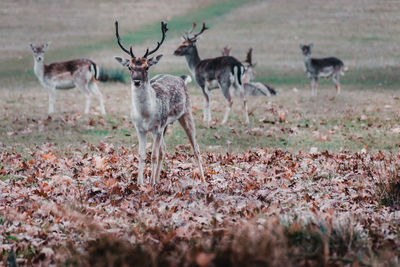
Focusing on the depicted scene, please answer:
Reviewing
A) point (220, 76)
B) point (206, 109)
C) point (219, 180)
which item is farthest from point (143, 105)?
point (220, 76)

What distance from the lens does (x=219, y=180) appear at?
7125mm

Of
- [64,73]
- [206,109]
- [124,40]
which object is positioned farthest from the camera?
[124,40]

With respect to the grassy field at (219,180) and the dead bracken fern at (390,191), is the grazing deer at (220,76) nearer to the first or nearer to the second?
the grassy field at (219,180)

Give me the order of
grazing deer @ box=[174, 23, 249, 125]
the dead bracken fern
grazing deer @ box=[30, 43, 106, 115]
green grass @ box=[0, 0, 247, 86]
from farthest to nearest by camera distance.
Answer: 1. green grass @ box=[0, 0, 247, 86]
2. grazing deer @ box=[30, 43, 106, 115]
3. grazing deer @ box=[174, 23, 249, 125]
4. the dead bracken fern

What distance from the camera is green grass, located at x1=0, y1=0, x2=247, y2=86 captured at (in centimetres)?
2583

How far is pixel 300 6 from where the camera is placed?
45250 millimetres

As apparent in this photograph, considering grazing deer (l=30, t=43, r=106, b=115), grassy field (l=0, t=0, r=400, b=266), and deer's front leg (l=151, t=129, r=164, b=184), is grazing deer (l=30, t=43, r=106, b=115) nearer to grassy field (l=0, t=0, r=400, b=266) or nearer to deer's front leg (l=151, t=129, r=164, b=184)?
grassy field (l=0, t=0, r=400, b=266)

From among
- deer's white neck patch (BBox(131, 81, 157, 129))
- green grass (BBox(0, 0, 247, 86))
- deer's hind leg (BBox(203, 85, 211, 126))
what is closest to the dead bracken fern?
deer's white neck patch (BBox(131, 81, 157, 129))

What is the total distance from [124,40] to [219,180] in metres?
29.3

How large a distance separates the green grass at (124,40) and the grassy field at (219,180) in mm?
318

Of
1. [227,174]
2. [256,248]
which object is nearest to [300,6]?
[227,174]

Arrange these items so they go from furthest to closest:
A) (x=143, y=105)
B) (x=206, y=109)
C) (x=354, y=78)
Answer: (x=354, y=78) < (x=206, y=109) < (x=143, y=105)

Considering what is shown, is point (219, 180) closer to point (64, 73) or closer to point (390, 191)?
point (390, 191)

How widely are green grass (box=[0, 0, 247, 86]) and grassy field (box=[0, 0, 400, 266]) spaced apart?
32 centimetres
